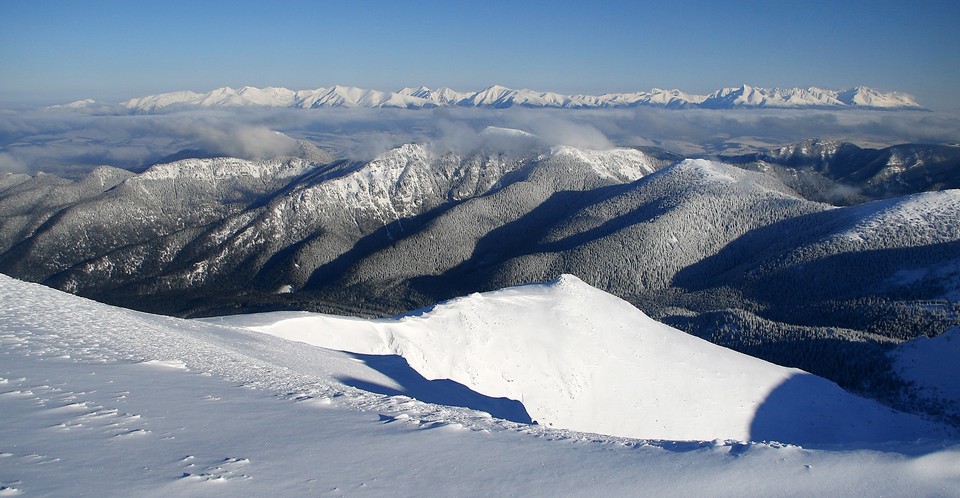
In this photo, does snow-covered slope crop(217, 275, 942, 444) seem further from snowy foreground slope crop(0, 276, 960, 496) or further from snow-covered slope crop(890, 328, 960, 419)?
snowy foreground slope crop(0, 276, 960, 496)

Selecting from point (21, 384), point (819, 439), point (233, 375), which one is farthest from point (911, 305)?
point (21, 384)

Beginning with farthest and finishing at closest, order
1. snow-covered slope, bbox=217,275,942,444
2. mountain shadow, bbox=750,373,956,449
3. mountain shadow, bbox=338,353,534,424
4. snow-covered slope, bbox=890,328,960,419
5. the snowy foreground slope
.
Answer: snow-covered slope, bbox=890,328,960,419 < mountain shadow, bbox=750,373,956,449 < snow-covered slope, bbox=217,275,942,444 < mountain shadow, bbox=338,353,534,424 < the snowy foreground slope

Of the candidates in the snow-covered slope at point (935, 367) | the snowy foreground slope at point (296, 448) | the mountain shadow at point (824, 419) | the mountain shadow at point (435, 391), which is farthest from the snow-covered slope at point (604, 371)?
the snowy foreground slope at point (296, 448)

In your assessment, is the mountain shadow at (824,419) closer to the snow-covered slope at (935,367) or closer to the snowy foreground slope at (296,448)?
the snow-covered slope at (935,367)

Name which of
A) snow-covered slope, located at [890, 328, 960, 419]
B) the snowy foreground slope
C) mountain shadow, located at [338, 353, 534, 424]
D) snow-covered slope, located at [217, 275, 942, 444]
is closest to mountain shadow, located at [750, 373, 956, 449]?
snow-covered slope, located at [217, 275, 942, 444]

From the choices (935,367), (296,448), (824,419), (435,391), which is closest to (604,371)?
(435,391)

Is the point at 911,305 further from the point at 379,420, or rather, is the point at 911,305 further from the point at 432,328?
the point at 379,420

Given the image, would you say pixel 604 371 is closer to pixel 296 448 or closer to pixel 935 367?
pixel 296 448
